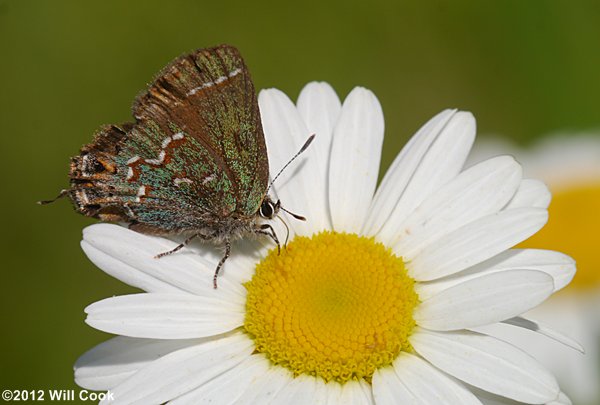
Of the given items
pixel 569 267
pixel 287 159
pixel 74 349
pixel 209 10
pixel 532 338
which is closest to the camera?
pixel 569 267

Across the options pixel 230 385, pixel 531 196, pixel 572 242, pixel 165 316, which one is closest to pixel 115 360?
pixel 165 316

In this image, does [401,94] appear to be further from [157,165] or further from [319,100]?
[157,165]

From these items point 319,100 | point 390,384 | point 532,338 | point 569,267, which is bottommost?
point 532,338

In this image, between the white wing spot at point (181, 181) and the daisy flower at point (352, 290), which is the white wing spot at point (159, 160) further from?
the daisy flower at point (352, 290)

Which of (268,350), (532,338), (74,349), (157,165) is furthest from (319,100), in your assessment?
(74,349)

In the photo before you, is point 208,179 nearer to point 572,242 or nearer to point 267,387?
point 267,387

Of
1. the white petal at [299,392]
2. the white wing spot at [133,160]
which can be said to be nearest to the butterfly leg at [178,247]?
the white wing spot at [133,160]
